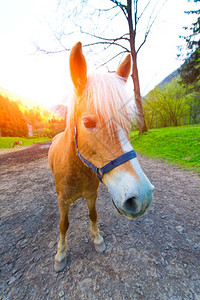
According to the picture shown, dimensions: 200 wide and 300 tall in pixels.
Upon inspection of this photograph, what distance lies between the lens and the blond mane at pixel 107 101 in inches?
39.2

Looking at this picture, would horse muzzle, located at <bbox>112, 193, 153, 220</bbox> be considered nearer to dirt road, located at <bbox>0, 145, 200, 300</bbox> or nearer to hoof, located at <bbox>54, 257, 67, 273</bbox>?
dirt road, located at <bbox>0, 145, 200, 300</bbox>

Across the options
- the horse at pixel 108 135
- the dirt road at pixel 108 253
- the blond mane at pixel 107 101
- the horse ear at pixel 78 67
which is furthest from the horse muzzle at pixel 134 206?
the dirt road at pixel 108 253

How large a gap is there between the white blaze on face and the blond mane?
222 mm

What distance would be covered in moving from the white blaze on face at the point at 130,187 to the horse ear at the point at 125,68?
3.13ft

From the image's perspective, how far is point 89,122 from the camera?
102cm

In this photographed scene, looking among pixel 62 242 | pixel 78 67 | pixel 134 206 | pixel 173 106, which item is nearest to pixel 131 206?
pixel 134 206

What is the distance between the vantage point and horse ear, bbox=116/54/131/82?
1.41 meters

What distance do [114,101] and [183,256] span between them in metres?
2.30

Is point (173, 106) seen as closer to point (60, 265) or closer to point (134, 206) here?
point (134, 206)

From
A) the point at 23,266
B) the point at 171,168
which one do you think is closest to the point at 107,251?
the point at 23,266

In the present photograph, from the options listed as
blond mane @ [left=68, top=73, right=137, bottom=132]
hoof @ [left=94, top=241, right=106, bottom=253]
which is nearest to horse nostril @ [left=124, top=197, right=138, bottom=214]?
blond mane @ [left=68, top=73, right=137, bottom=132]

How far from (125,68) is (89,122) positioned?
0.90 meters

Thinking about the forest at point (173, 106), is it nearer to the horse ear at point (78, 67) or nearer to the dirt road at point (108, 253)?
the dirt road at point (108, 253)

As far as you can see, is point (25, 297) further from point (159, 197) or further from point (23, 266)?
point (159, 197)
